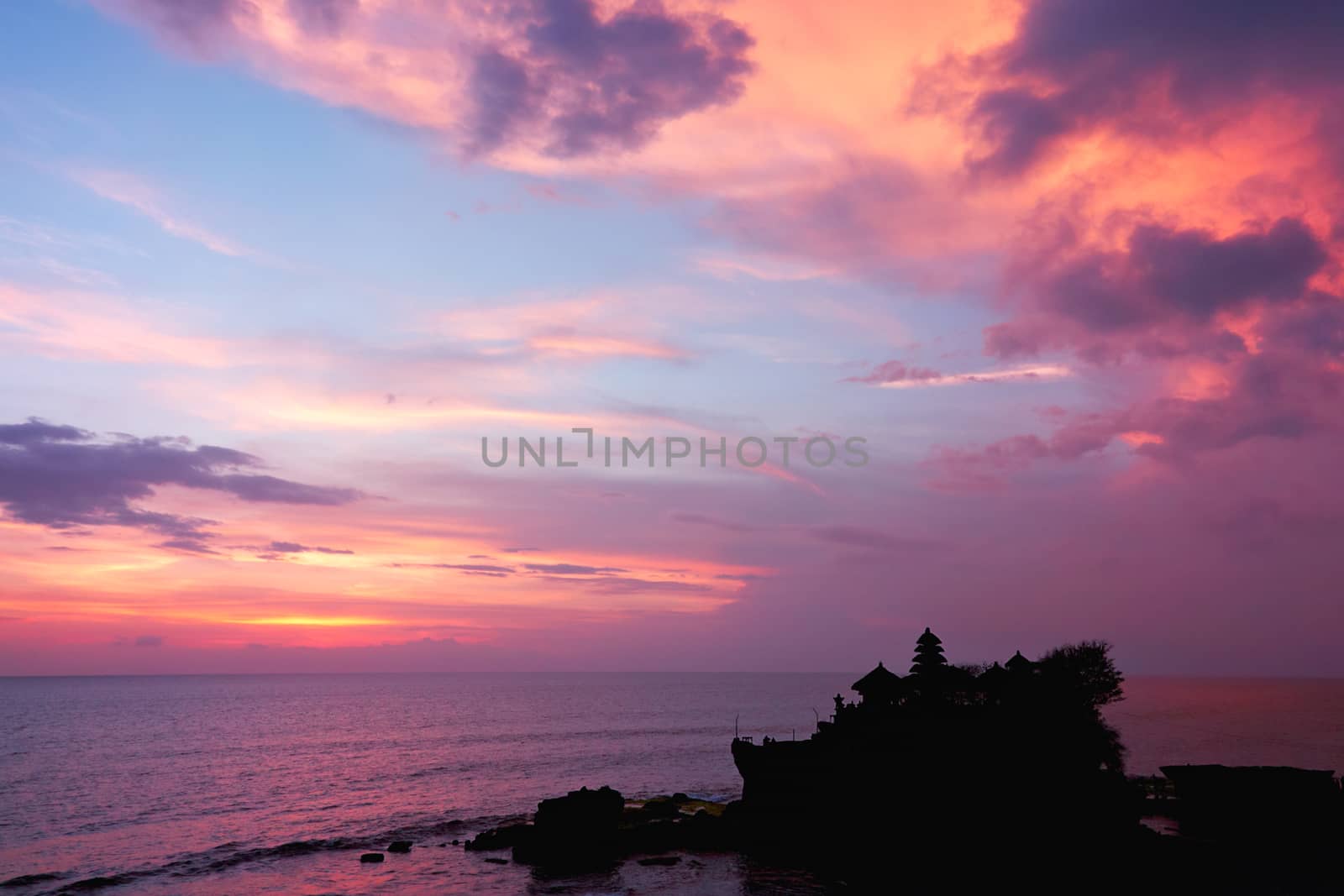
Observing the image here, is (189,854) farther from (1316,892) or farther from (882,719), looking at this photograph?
(1316,892)

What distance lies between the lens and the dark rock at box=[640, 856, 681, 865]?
63281mm

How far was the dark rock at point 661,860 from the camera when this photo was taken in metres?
63.3

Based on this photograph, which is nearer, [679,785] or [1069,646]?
[1069,646]

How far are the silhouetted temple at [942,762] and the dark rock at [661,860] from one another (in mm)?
10058

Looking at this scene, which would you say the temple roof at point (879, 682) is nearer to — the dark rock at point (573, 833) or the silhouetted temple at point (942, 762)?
the silhouetted temple at point (942, 762)

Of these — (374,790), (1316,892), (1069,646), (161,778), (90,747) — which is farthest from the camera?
(90,747)

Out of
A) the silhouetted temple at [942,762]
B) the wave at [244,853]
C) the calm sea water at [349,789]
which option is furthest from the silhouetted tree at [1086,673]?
the wave at [244,853]

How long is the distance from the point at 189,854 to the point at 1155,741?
143 metres

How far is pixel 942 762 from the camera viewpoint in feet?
215

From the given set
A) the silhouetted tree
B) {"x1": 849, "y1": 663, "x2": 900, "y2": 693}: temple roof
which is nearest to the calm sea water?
{"x1": 849, "y1": 663, "x2": 900, "y2": 693}: temple roof

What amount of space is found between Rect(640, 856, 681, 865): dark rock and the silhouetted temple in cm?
1006

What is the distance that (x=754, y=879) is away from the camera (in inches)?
2338

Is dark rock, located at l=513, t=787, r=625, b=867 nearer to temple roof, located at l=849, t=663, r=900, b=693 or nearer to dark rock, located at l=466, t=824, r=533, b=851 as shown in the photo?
dark rock, located at l=466, t=824, r=533, b=851

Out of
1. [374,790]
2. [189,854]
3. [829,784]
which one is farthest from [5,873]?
[829,784]
